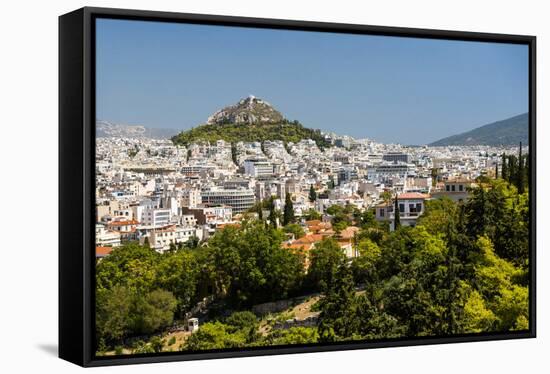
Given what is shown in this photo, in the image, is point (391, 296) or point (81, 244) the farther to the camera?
point (391, 296)

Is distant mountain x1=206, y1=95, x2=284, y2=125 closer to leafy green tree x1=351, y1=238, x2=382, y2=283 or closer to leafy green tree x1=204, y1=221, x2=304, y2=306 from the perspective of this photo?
leafy green tree x1=204, y1=221, x2=304, y2=306

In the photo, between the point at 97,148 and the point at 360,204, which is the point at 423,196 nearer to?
the point at 360,204

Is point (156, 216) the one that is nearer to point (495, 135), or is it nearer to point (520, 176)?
point (495, 135)

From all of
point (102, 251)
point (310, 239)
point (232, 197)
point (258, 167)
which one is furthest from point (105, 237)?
point (310, 239)

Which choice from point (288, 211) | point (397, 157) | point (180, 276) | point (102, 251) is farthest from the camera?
point (397, 157)

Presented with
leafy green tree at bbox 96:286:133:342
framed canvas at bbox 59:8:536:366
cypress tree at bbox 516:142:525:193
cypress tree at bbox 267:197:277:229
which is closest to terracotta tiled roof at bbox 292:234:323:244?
framed canvas at bbox 59:8:536:366

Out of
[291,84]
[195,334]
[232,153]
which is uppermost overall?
[291,84]

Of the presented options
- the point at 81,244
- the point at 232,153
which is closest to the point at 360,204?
the point at 232,153
